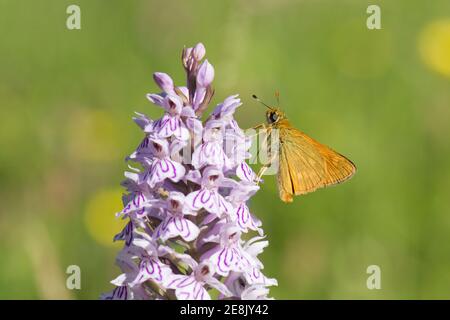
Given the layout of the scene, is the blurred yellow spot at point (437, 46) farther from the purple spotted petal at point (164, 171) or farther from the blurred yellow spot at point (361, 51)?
the purple spotted petal at point (164, 171)

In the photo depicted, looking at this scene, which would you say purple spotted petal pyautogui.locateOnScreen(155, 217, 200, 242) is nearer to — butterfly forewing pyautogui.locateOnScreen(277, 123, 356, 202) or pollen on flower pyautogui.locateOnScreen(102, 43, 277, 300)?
pollen on flower pyautogui.locateOnScreen(102, 43, 277, 300)

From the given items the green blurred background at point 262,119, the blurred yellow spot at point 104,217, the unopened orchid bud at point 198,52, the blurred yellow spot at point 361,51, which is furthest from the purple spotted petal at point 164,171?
the blurred yellow spot at point 361,51

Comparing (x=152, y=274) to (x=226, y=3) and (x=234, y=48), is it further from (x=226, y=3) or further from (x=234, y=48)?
(x=226, y=3)

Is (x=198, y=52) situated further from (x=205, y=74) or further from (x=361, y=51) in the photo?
(x=361, y=51)

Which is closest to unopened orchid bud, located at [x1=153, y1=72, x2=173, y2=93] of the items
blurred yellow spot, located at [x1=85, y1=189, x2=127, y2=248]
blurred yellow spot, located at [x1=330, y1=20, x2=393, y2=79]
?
→ blurred yellow spot, located at [x1=85, y1=189, x2=127, y2=248]

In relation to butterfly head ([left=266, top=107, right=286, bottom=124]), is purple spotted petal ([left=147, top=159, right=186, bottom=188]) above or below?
below

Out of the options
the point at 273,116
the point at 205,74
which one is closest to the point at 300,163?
the point at 273,116
